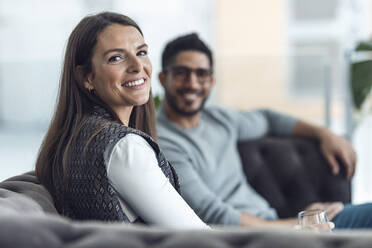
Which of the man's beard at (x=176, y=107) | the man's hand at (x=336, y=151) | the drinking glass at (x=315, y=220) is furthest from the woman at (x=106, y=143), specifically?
the man's hand at (x=336, y=151)

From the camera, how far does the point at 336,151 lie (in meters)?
2.50

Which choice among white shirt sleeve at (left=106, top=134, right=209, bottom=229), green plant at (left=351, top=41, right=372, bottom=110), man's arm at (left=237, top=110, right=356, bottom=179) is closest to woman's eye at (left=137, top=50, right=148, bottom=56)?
white shirt sleeve at (left=106, top=134, right=209, bottom=229)

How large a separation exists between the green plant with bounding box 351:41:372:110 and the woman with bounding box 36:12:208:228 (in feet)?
5.80

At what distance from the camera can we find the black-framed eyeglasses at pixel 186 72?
2.41 m

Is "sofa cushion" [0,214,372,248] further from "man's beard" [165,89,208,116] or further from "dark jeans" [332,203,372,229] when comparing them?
"man's beard" [165,89,208,116]

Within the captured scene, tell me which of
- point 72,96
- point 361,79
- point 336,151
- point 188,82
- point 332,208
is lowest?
point 332,208

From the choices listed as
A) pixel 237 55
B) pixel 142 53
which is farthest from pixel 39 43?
pixel 142 53

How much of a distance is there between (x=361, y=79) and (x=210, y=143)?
1.08 m

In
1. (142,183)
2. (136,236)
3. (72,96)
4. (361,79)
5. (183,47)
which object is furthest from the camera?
(361,79)

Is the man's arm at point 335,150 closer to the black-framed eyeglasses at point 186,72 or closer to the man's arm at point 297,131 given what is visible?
the man's arm at point 297,131

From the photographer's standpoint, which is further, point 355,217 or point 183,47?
point 183,47

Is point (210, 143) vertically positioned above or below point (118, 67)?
below

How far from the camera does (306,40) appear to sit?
253 inches

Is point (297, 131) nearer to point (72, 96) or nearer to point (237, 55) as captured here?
point (237, 55)
